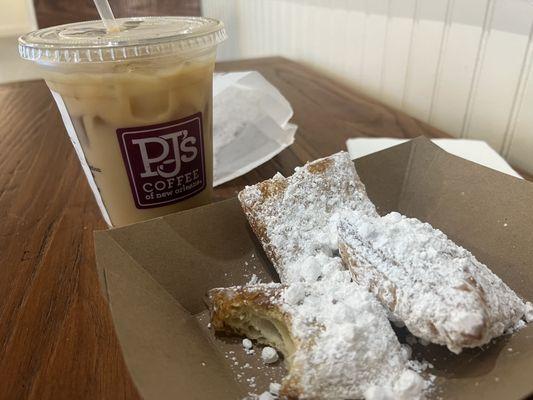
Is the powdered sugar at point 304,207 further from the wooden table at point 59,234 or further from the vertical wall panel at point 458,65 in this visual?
the vertical wall panel at point 458,65

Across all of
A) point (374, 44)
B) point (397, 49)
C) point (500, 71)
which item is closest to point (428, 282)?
point (500, 71)

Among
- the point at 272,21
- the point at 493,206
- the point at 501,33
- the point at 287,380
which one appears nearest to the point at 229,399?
the point at 287,380

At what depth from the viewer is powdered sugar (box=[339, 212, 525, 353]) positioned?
0.47 meters

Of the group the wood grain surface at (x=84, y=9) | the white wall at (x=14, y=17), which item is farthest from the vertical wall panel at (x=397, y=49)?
the white wall at (x=14, y=17)

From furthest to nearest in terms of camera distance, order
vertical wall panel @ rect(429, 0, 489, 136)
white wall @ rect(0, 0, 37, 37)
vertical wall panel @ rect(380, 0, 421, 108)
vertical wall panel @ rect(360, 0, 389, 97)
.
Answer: white wall @ rect(0, 0, 37, 37) → vertical wall panel @ rect(360, 0, 389, 97) → vertical wall panel @ rect(380, 0, 421, 108) → vertical wall panel @ rect(429, 0, 489, 136)

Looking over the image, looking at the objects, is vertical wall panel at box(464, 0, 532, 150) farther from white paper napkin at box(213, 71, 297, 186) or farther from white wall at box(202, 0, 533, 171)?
white paper napkin at box(213, 71, 297, 186)

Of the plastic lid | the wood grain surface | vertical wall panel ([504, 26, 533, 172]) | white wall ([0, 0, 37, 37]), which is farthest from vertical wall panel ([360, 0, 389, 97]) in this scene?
white wall ([0, 0, 37, 37])

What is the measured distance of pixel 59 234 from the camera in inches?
30.8

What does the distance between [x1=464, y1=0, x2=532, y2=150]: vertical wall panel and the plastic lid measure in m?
0.64

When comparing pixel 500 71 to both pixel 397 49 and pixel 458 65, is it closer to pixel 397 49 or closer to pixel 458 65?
pixel 458 65

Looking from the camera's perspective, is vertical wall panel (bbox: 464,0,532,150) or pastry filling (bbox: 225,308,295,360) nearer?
pastry filling (bbox: 225,308,295,360)

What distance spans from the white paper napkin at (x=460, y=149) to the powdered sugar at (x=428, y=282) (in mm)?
414

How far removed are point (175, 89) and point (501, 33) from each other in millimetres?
741

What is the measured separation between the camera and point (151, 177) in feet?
2.28
